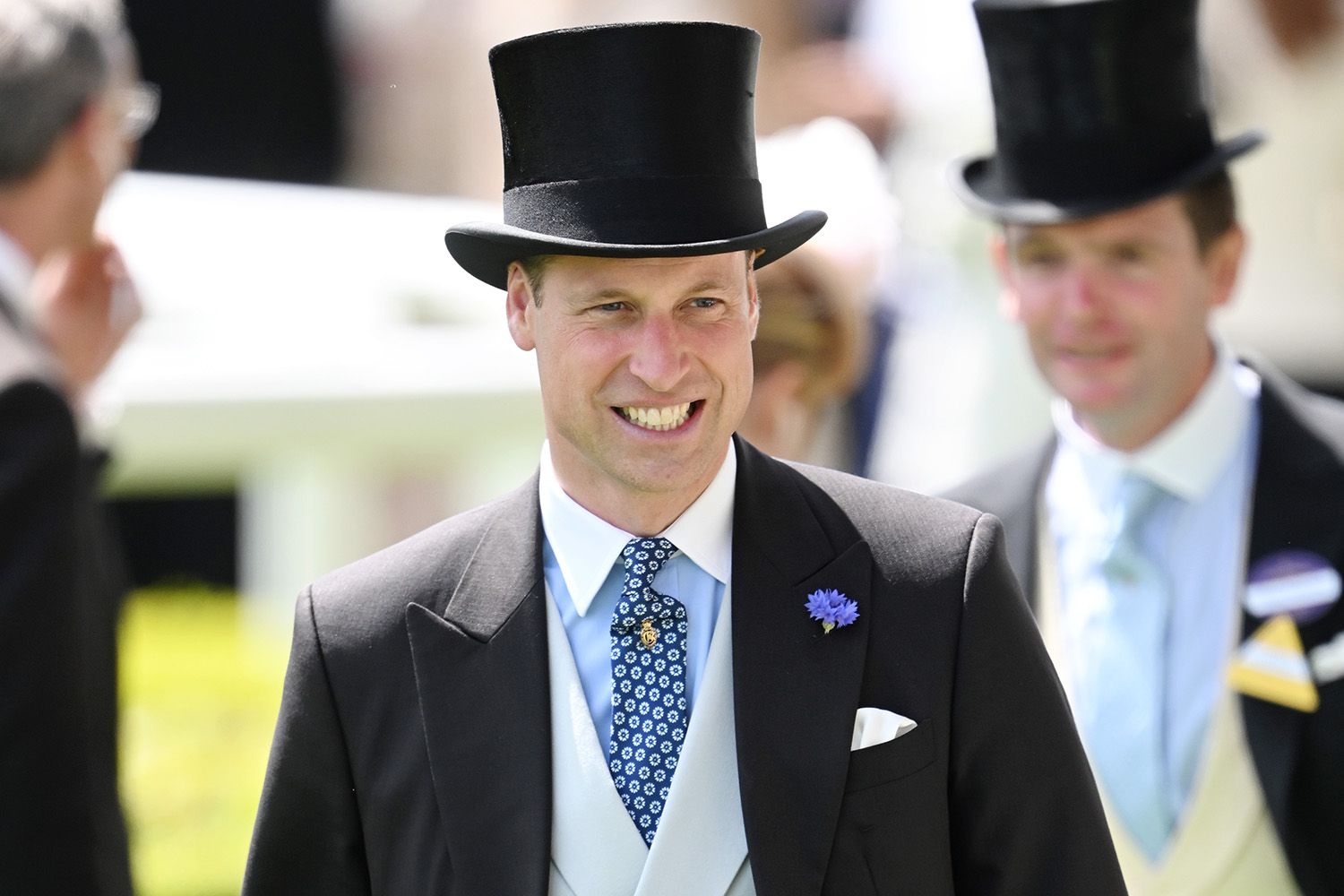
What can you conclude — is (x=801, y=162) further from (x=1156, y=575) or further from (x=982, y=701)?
(x=982, y=701)

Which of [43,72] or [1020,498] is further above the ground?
[43,72]

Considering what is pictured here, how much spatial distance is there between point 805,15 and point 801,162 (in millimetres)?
4053

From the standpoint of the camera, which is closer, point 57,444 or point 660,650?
point 660,650

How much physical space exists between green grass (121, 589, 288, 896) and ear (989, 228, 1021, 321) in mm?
2593

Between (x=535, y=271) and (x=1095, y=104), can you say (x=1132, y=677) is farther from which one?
(x=535, y=271)

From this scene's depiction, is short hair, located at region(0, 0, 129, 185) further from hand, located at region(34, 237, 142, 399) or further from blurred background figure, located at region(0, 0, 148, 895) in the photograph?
hand, located at region(34, 237, 142, 399)

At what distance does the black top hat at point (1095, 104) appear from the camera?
156 inches

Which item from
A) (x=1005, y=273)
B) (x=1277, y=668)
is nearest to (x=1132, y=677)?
(x=1277, y=668)

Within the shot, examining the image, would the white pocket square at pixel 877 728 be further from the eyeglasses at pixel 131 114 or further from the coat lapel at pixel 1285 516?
the eyeglasses at pixel 131 114

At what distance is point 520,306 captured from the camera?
290 centimetres

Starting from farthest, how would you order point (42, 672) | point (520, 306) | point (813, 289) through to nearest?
point (813, 289), point (42, 672), point (520, 306)

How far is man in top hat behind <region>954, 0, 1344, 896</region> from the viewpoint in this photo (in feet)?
12.2

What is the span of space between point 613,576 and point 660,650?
0.46 feet

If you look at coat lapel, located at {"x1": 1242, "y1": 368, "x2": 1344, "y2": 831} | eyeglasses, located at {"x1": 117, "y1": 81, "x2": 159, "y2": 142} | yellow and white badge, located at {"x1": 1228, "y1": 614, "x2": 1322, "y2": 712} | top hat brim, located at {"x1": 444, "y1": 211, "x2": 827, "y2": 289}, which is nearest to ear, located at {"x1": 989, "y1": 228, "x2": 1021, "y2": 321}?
coat lapel, located at {"x1": 1242, "y1": 368, "x2": 1344, "y2": 831}
